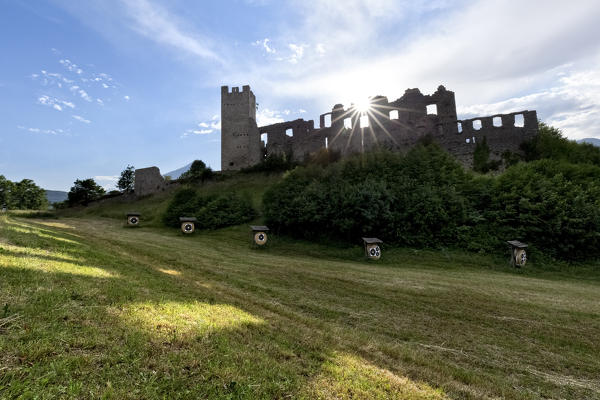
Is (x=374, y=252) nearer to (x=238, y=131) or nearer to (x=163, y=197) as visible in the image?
(x=163, y=197)

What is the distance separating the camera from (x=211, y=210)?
2883cm

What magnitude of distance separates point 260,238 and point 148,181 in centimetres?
2988

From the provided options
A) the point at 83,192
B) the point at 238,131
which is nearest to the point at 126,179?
the point at 83,192

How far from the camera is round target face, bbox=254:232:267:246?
848 inches

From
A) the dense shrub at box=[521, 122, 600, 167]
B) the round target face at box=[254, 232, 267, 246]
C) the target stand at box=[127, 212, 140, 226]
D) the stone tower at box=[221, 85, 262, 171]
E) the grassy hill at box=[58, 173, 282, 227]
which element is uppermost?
the stone tower at box=[221, 85, 262, 171]

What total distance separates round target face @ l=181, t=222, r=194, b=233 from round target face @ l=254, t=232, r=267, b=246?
7.95 m

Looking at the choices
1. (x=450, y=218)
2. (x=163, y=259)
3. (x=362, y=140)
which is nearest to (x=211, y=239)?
(x=163, y=259)

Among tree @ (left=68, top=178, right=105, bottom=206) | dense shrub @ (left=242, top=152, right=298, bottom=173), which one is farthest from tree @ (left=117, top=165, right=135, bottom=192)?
dense shrub @ (left=242, top=152, right=298, bottom=173)

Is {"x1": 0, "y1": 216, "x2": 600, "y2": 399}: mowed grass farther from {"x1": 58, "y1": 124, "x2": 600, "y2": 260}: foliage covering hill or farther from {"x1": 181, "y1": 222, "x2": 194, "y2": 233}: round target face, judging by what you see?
{"x1": 181, "y1": 222, "x2": 194, "y2": 233}: round target face

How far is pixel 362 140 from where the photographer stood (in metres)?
38.2

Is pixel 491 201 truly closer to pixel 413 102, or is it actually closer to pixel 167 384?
pixel 413 102

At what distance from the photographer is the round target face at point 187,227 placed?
2603cm

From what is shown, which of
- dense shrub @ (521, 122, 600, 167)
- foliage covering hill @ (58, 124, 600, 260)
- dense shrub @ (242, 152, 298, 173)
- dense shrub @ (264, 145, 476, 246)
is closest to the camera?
foliage covering hill @ (58, 124, 600, 260)

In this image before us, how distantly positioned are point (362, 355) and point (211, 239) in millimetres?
20633
